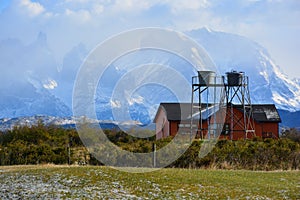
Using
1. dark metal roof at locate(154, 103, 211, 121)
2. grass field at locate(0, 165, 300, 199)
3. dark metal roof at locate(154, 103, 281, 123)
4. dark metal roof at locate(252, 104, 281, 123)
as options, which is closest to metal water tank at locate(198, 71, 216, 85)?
dark metal roof at locate(154, 103, 281, 123)

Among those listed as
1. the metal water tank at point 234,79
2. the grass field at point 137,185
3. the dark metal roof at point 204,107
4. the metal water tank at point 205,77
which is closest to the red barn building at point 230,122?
the dark metal roof at point 204,107

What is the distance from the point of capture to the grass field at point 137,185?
15.8m

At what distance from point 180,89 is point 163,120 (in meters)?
25.9

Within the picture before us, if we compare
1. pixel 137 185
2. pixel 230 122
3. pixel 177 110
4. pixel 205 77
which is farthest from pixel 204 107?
pixel 137 185

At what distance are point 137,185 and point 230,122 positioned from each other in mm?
35537

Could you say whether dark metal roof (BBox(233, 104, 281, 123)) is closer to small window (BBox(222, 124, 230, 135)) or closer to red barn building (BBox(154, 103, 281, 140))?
red barn building (BBox(154, 103, 281, 140))

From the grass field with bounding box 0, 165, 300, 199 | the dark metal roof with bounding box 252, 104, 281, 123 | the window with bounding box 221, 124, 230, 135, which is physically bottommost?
the grass field with bounding box 0, 165, 300, 199

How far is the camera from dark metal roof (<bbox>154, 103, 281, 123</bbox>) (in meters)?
53.8

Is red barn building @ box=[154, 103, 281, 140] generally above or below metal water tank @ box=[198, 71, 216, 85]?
below

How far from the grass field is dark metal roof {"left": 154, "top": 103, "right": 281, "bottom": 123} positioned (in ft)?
109

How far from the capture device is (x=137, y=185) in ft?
56.7

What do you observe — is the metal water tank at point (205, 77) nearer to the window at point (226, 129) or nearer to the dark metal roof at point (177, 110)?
the window at point (226, 129)

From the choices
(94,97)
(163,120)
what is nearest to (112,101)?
(94,97)

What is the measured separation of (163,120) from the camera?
56.7 metres
